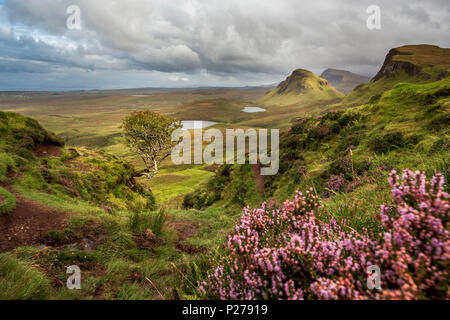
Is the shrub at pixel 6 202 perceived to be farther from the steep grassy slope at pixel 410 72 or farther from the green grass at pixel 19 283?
the steep grassy slope at pixel 410 72

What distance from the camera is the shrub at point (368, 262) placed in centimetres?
169

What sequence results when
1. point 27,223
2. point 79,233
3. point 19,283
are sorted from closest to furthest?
point 19,283 < point 79,233 < point 27,223

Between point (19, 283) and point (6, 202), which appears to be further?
point (6, 202)

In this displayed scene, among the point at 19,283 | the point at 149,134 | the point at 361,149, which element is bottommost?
the point at 19,283

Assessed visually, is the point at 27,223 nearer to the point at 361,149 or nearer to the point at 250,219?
the point at 250,219

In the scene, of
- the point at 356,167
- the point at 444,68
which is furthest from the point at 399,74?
the point at 356,167

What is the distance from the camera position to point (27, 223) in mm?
6844

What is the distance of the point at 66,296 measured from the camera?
337 centimetres

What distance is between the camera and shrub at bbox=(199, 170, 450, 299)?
5.56 feet

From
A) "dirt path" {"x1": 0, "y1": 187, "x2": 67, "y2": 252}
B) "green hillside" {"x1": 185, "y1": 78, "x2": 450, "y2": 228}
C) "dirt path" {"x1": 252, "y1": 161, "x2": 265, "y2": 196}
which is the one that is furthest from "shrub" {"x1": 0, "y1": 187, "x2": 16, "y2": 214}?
"dirt path" {"x1": 252, "y1": 161, "x2": 265, "y2": 196}

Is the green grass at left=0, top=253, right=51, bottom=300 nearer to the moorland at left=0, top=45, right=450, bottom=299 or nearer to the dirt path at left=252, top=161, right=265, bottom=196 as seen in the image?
the moorland at left=0, top=45, right=450, bottom=299

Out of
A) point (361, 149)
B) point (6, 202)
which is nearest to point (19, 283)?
point (6, 202)

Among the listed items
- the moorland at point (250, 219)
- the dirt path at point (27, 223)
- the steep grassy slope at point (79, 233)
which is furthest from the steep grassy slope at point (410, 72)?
the dirt path at point (27, 223)

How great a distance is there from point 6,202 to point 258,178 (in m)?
14.3
